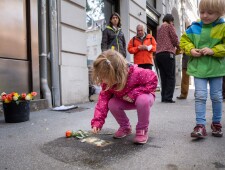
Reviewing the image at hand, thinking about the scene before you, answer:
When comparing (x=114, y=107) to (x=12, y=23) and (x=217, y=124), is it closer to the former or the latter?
(x=217, y=124)

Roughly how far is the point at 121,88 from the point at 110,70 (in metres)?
0.24

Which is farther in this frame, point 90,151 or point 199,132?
point 199,132

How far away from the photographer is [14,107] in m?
3.81

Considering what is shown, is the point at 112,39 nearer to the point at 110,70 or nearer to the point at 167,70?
the point at 167,70

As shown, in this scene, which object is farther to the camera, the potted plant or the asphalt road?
the potted plant

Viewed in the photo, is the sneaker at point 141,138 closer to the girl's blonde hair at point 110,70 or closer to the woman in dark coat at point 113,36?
the girl's blonde hair at point 110,70

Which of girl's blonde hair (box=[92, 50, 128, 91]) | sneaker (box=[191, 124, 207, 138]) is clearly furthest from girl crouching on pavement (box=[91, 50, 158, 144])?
sneaker (box=[191, 124, 207, 138])

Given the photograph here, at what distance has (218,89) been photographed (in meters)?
2.78

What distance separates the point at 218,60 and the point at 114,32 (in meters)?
3.54

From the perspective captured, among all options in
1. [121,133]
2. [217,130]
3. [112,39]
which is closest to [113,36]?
[112,39]

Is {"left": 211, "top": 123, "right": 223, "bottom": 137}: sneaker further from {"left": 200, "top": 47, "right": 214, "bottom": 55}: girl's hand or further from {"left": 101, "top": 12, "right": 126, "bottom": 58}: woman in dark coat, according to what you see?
{"left": 101, "top": 12, "right": 126, "bottom": 58}: woman in dark coat

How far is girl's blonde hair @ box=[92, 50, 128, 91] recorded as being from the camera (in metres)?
2.28

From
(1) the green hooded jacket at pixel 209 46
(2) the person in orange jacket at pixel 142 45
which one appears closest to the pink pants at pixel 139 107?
(1) the green hooded jacket at pixel 209 46

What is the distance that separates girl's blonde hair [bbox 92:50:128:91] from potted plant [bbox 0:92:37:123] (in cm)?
188
